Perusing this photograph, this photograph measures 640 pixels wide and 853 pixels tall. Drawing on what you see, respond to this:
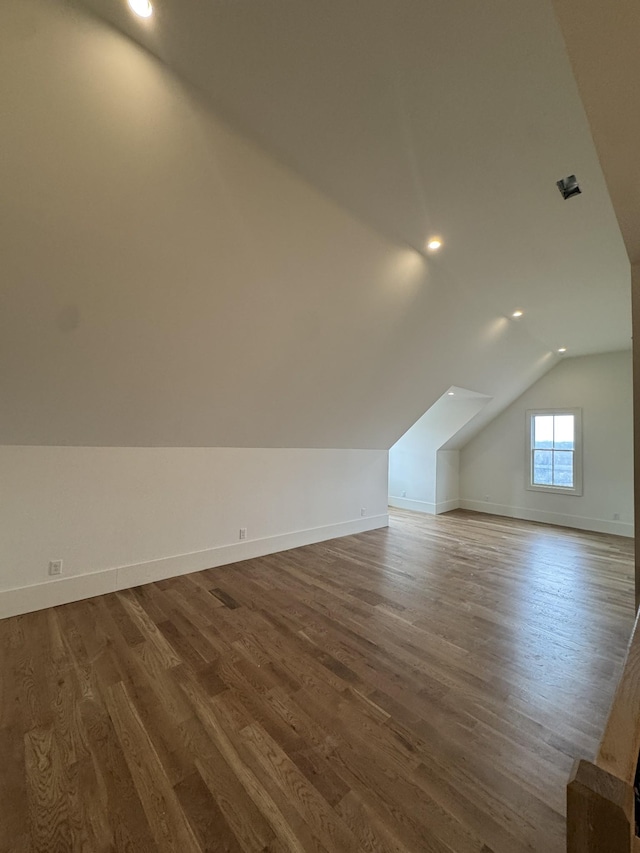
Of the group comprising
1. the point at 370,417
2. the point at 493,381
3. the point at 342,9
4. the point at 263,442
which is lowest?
the point at 263,442

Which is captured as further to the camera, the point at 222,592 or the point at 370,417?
the point at 370,417

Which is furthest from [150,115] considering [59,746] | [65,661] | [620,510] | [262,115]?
[620,510]

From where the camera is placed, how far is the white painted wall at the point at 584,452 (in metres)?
5.62

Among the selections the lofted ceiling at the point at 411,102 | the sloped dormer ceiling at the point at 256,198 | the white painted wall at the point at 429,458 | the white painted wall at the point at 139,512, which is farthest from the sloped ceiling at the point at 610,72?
the white painted wall at the point at 429,458

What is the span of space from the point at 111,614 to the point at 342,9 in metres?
3.77

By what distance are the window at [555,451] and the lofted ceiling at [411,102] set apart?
4366 millimetres

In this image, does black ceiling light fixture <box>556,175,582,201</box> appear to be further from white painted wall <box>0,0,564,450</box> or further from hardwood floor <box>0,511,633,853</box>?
hardwood floor <box>0,511,633,853</box>

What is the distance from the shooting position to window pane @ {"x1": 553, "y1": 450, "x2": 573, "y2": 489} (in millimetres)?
6191

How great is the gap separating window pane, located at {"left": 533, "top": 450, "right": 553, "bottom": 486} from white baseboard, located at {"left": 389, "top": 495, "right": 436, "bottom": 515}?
6.61ft

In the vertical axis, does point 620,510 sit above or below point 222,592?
above

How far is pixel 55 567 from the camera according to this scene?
282 centimetres

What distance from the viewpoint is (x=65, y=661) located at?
6.88ft

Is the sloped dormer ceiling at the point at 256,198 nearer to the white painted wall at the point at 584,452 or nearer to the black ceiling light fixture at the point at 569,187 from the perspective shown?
the black ceiling light fixture at the point at 569,187

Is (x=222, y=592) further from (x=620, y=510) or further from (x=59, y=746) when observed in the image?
(x=620, y=510)
